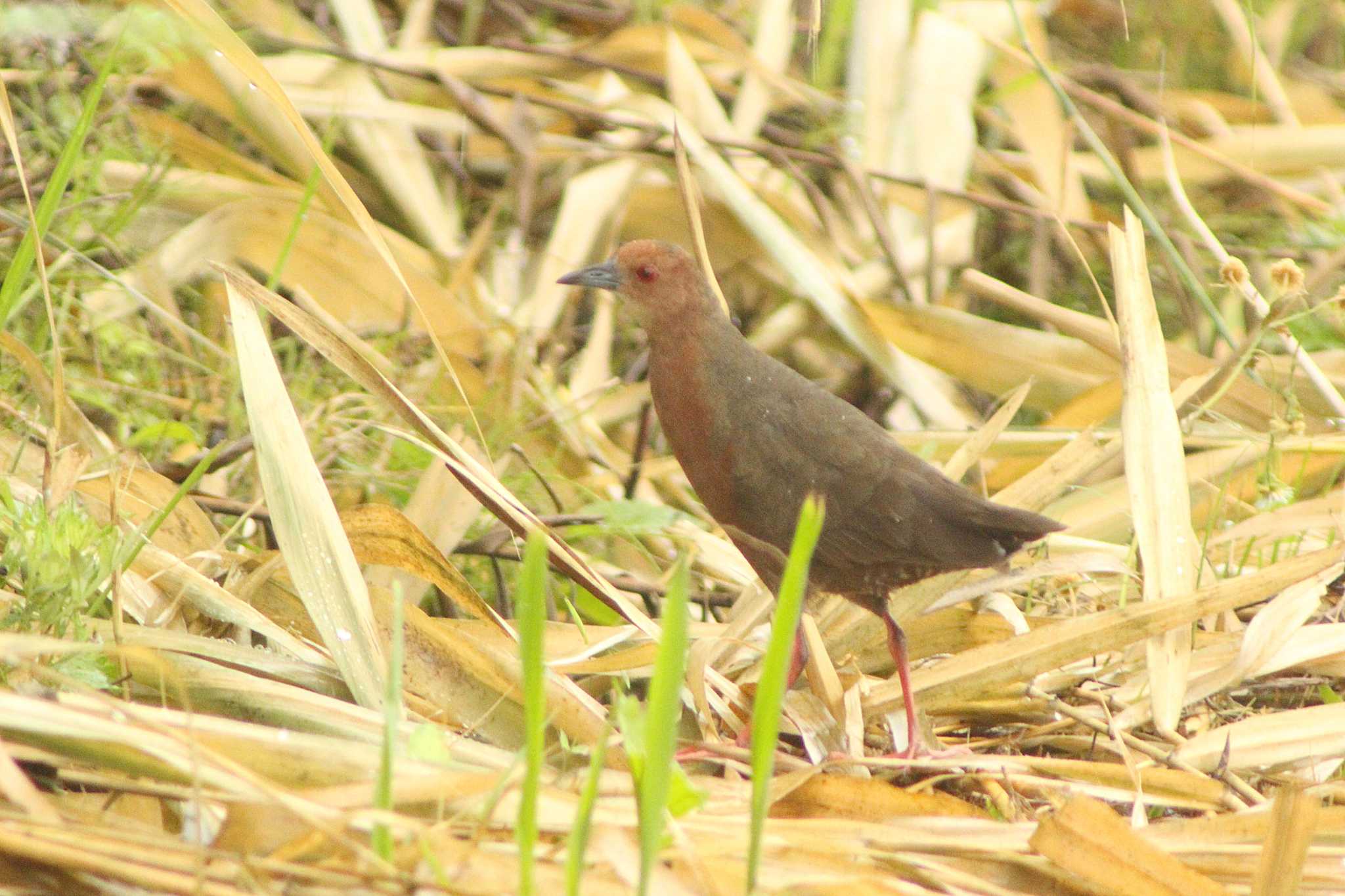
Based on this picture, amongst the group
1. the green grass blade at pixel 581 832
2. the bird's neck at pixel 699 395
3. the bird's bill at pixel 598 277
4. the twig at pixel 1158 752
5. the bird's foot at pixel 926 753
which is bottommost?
the bird's foot at pixel 926 753

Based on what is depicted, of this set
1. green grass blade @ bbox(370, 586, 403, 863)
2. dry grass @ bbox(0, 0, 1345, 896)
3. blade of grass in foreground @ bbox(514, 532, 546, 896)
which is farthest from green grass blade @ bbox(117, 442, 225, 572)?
blade of grass in foreground @ bbox(514, 532, 546, 896)

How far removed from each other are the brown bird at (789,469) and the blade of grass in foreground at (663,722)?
0.99 meters

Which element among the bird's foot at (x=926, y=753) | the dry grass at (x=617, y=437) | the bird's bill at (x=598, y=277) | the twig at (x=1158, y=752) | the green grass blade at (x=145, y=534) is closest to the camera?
the dry grass at (x=617, y=437)

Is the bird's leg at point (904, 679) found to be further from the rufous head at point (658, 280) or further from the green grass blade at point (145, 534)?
the green grass blade at point (145, 534)

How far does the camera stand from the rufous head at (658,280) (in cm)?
279

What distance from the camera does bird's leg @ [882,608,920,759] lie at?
7.12 feet

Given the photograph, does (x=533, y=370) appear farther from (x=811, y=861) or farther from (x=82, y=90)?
(x=811, y=861)

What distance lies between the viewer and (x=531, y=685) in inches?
52.9

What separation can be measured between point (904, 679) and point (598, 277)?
1070 mm

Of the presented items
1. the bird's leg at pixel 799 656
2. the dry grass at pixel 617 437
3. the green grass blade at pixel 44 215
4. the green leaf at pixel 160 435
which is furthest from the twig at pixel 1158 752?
the green leaf at pixel 160 435

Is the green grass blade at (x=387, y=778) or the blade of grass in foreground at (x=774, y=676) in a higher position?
the blade of grass in foreground at (x=774, y=676)

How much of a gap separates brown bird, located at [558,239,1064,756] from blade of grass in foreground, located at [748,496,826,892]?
0.89m

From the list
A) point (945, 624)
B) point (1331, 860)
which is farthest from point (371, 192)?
point (1331, 860)

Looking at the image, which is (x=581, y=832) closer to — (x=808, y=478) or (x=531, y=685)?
(x=531, y=685)
